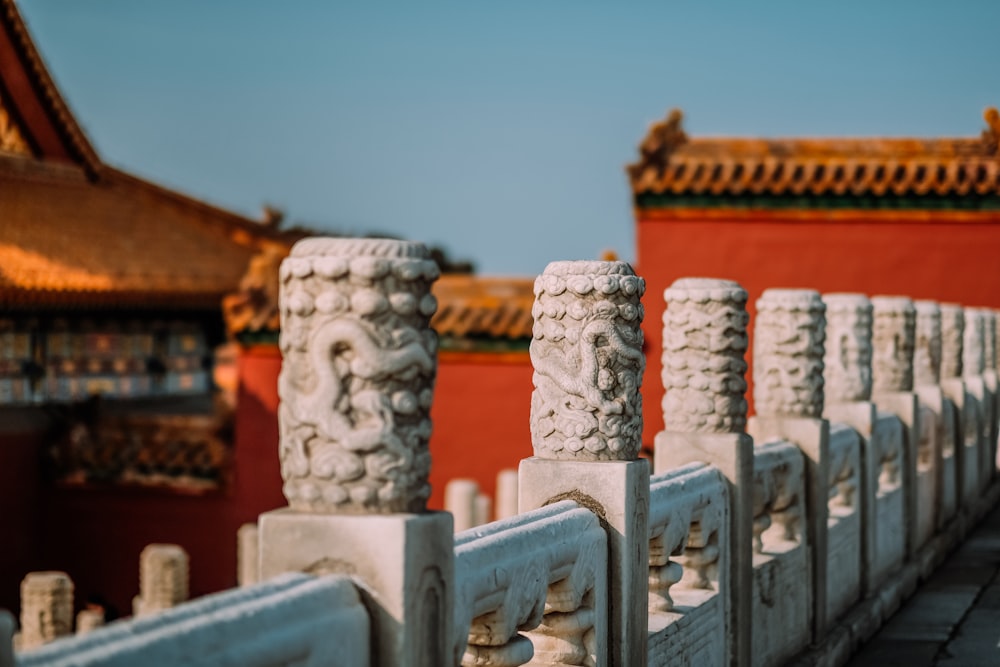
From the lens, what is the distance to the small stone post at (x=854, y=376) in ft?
27.5

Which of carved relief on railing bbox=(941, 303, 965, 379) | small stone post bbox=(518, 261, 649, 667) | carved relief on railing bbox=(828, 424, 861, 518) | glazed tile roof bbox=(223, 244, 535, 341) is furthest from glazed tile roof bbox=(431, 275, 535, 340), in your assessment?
small stone post bbox=(518, 261, 649, 667)

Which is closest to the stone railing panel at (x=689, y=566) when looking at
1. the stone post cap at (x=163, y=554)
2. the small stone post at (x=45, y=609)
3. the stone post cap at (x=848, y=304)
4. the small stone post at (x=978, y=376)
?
the stone post cap at (x=848, y=304)

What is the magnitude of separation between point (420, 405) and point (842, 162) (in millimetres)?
11228

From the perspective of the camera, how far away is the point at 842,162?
554 inches

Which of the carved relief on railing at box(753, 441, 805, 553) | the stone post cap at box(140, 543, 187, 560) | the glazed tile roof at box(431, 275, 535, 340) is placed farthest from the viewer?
the glazed tile roof at box(431, 275, 535, 340)

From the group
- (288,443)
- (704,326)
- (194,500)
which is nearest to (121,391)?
(194,500)

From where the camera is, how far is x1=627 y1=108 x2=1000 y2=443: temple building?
549 inches

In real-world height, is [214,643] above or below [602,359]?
below

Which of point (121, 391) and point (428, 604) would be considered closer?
point (428, 604)

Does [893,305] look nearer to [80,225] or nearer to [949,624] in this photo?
[949,624]

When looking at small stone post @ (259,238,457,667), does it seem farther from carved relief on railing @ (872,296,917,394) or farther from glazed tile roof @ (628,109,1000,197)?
glazed tile roof @ (628,109,1000,197)

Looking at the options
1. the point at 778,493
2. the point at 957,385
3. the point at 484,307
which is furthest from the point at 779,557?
the point at 484,307

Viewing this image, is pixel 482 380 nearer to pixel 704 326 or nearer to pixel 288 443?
pixel 704 326

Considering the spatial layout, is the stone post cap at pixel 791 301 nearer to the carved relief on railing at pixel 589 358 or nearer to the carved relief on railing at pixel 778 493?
the carved relief on railing at pixel 778 493
